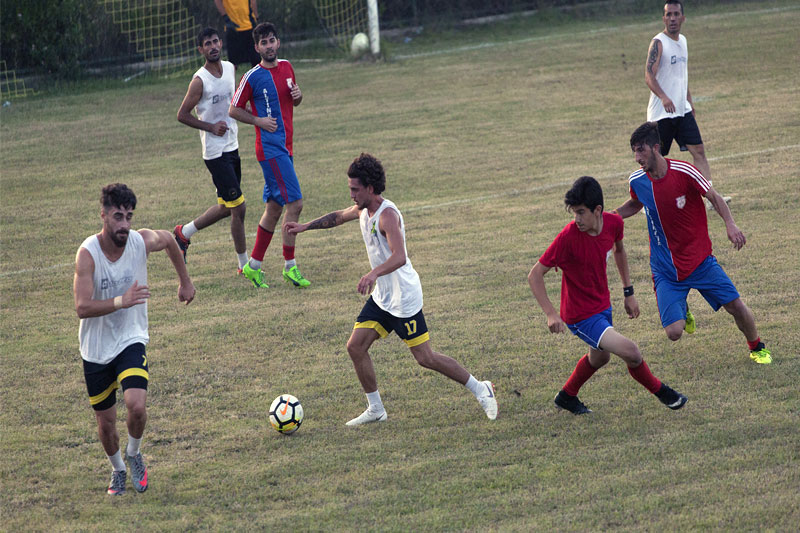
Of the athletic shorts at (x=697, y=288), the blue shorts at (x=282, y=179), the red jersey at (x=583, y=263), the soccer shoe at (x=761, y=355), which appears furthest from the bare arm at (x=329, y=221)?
the soccer shoe at (x=761, y=355)

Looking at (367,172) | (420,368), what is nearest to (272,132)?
(420,368)

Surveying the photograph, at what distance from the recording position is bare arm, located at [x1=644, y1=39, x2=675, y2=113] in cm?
1119

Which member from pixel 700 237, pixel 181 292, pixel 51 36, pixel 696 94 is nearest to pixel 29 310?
pixel 181 292

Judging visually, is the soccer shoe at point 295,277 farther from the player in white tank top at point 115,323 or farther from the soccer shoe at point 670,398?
the soccer shoe at point 670,398

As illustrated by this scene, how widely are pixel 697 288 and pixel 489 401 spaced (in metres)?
1.92

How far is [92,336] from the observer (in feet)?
19.0

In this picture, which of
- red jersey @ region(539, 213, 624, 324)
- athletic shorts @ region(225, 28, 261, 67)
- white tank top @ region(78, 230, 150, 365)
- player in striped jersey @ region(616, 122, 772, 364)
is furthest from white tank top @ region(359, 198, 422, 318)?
athletic shorts @ region(225, 28, 261, 67)

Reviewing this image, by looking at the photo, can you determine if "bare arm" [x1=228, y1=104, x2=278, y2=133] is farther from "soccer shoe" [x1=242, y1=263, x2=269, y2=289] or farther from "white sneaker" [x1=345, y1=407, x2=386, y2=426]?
"white sneaker" [x1=345, y1=407, x2=386, y2=426]

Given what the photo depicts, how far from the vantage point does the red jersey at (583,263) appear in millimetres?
6223

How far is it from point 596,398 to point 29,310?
6.07 m

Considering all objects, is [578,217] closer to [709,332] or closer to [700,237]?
[700,237]

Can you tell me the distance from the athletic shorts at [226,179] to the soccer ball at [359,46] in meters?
15.6

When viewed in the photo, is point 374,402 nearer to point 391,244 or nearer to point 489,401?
point 489,401

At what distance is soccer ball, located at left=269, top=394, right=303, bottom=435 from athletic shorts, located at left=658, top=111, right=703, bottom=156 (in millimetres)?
6573
